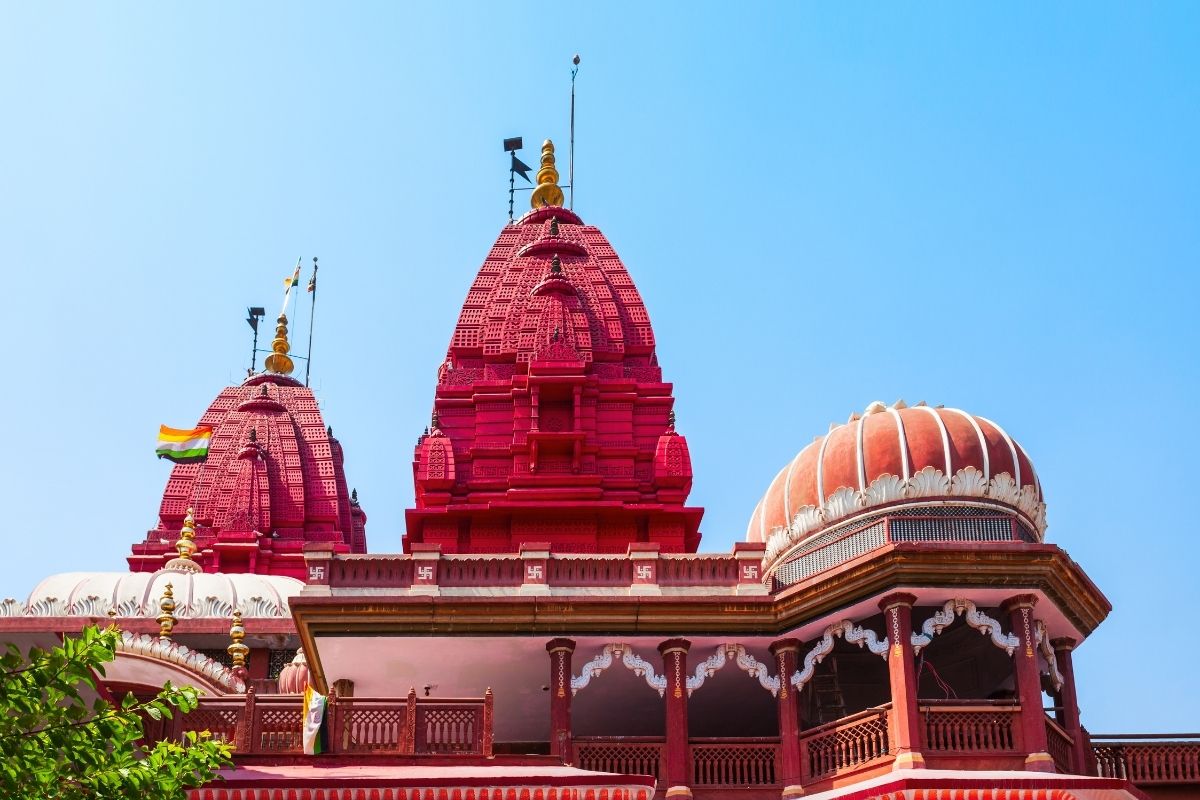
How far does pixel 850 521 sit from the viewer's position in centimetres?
2317

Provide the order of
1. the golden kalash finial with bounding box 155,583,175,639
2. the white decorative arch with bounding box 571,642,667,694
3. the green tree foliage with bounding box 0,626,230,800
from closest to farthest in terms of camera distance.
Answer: the green tree foliage with bounding box 0,626,230,800 < the white decorative arch with bounding box 571,642,667,694 < the golden kalash finial with bounding box 155,583,175,639

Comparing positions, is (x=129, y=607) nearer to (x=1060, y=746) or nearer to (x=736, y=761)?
(x=736, y=761)

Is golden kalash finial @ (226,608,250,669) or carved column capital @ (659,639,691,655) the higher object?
golden kalash finial @ (226,608,250,669)

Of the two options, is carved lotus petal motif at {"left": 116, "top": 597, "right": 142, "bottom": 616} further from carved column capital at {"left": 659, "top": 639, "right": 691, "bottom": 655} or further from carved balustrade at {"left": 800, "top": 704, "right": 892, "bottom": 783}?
carved balustrade at {"left": 800, "top": 704, "right": 892, "bottom": 783}

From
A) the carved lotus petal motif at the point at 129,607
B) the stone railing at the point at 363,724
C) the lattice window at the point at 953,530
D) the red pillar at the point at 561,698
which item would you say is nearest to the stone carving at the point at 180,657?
the stone railing at the point at 363,724

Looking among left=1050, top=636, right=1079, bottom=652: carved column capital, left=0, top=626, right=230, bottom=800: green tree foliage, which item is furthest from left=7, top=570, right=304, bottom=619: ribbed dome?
left=0, top=626, right=230, bottom=800: green tree foliage

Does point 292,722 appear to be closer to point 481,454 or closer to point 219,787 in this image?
point 219,787

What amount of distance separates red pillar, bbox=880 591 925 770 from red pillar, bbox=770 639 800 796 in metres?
1.49

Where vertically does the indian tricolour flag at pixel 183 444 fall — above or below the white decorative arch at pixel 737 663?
above

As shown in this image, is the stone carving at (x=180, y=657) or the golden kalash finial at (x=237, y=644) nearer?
the stone carving at (x=180, y=657)

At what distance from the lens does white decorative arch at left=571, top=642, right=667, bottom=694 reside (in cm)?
2239

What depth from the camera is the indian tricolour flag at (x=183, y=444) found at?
4403 cm

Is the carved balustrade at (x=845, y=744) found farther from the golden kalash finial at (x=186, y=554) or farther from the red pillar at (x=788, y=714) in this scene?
the golden kalash finial at (x=186, y=554)

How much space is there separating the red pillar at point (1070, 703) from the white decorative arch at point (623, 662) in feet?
18.3
